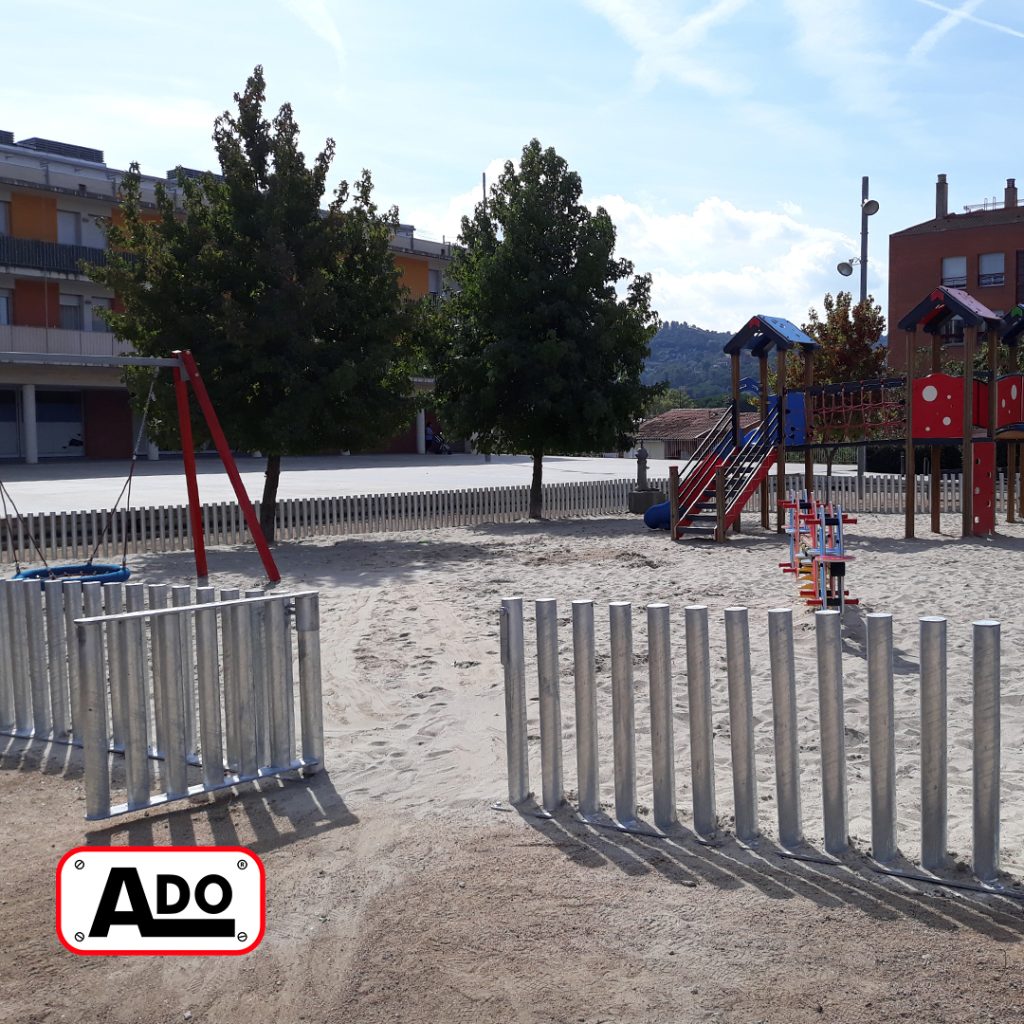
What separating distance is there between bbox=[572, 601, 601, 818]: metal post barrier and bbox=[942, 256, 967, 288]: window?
175 ft

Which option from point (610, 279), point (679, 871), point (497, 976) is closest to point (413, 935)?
point (497, 976)

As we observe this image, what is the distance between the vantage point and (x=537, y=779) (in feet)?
20.0

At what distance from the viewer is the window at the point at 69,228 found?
43156mm

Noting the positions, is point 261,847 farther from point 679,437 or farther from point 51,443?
point 679,437

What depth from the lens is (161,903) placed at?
420cm

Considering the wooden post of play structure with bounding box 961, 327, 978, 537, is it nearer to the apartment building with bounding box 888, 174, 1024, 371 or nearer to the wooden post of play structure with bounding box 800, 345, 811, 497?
the wooden post of play structure with bounding box 800, 345, 811, 497

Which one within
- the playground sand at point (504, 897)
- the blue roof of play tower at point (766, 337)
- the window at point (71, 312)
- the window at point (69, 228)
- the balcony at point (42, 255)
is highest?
the window at point (69, 228)

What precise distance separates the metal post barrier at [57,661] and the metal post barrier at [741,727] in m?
4.20

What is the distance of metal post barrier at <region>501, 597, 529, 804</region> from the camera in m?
5.57

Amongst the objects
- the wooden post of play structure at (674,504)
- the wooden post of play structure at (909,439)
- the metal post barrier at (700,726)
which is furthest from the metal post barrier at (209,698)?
the wooden post of play structure at (909,439)

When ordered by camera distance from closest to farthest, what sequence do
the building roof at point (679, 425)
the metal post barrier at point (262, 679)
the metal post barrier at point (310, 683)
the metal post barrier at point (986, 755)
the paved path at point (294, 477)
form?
the metal post barrier at point (986, 755) < the metal post barrier at point (262, 679) < the metal post barrier at point (310, 683) < the paved path at point (294, 477) < the building roof at point (679, 425)

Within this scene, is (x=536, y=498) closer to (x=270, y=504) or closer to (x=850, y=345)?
(x=270, y=504)

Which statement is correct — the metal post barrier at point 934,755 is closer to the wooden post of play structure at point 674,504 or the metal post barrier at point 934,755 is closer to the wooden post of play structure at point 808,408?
the wooden post of play structure at point 674,504

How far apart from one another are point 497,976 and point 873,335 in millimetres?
35494
